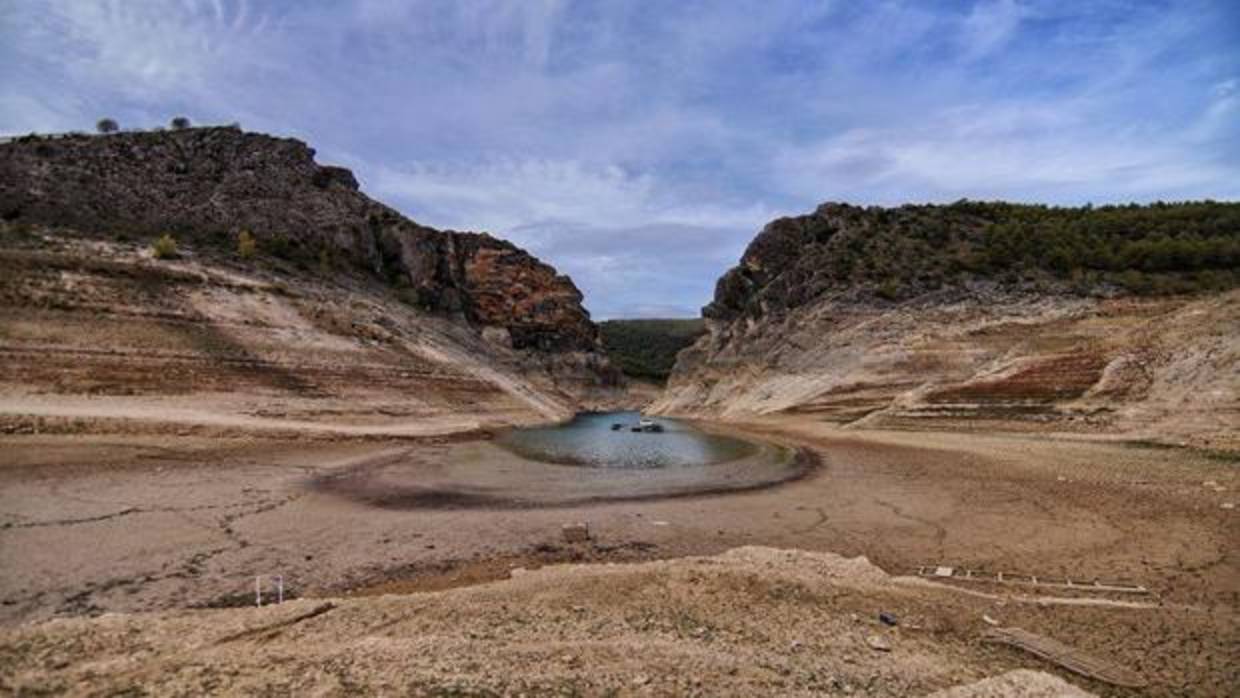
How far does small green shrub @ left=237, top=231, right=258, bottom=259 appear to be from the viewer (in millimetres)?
47122

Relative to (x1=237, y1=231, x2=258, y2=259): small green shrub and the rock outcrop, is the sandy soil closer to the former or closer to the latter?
the rock outcrop

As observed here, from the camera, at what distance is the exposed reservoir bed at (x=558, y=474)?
17.3 m

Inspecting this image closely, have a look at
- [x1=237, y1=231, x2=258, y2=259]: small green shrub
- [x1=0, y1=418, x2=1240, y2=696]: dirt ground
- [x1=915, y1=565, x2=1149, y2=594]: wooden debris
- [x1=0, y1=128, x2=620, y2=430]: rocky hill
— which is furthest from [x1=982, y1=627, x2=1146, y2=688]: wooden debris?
[x1=237, y1=231, x2=258, y2=259]: small green shrub

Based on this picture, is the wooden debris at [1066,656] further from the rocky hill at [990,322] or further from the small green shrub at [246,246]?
the small green shrub at [246,246]

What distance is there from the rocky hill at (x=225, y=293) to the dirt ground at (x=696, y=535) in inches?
299

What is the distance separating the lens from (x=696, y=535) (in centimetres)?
1331

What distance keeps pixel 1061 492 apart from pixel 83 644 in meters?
18.4

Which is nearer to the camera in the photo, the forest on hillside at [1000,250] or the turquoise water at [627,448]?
the turquoise water at [627,448]

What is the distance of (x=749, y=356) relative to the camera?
6250cm

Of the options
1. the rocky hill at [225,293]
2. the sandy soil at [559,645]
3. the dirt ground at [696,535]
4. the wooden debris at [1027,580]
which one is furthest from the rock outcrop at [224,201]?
the wooden debris at [1027,580]

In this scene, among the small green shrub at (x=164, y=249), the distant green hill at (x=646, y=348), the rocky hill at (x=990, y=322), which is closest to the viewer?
the rocky hill at (x=990, y=322)

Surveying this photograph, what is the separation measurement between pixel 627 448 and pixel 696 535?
19.8m

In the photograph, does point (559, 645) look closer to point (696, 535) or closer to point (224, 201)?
point (696, 535)

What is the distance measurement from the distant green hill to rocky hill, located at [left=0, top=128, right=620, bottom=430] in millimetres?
43678
